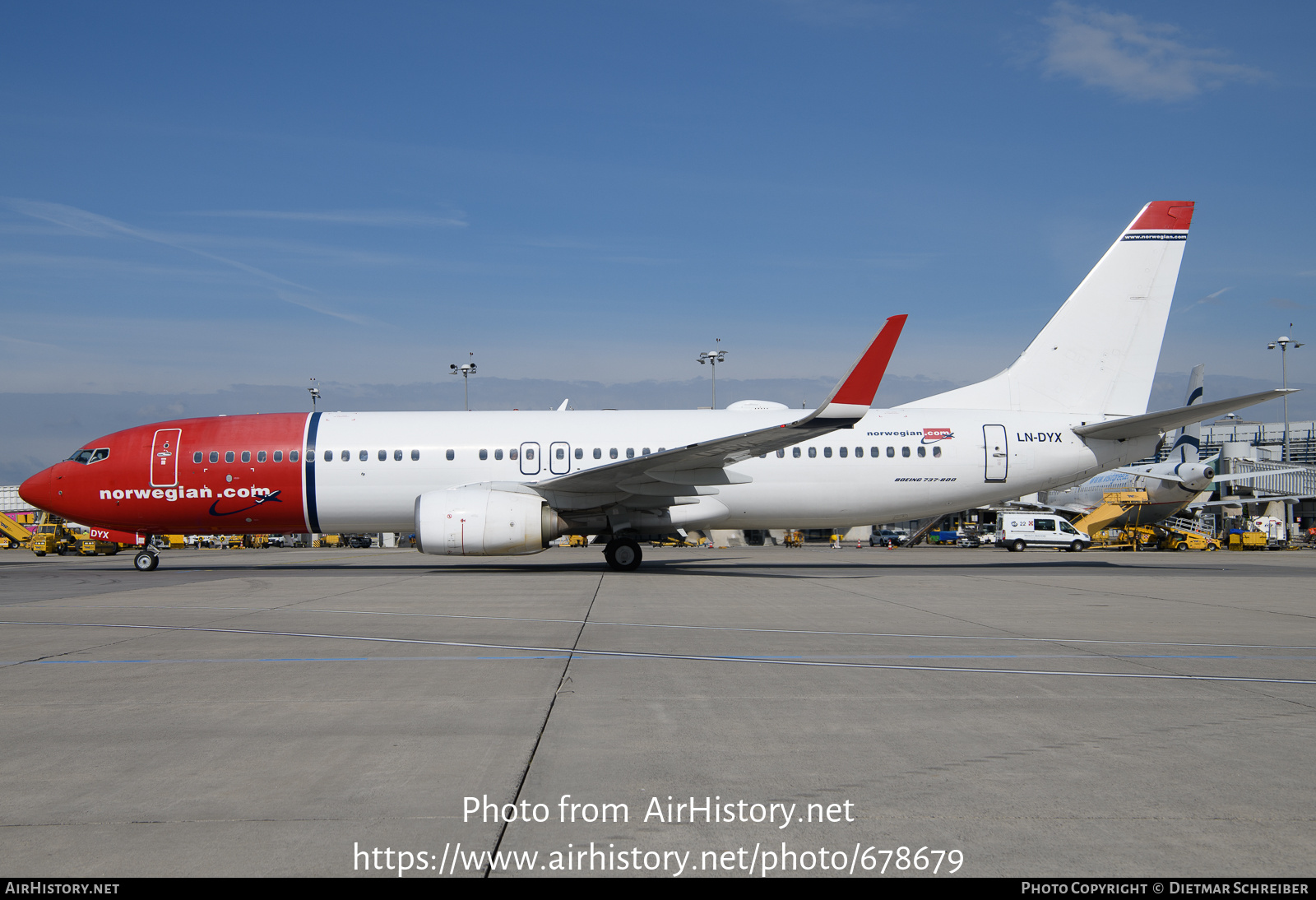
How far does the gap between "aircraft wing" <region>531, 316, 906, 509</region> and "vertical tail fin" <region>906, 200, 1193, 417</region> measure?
7.44m

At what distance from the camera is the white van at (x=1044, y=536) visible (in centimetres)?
4375

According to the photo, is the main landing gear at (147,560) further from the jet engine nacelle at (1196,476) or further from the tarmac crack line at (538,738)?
the jet engine nacelle at (1196,476)

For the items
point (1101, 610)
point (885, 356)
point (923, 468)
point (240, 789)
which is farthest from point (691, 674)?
point (923, 468)

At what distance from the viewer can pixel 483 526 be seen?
17.6 m

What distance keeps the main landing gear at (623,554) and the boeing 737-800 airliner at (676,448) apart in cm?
4

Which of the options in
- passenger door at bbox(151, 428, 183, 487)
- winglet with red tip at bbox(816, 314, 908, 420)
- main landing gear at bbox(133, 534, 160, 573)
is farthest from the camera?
main landing gear at bbox(133, 534, 160, 573)

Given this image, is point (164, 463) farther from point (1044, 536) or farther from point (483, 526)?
point (1044, 536)

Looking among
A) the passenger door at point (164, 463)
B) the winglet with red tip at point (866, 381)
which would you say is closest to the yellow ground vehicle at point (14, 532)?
the passenger door at point (164, 463)

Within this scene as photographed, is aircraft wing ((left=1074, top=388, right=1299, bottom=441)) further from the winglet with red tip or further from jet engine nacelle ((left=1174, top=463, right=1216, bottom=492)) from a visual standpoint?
jet engine nacelle ((left=1174, top=463, right=1216, bottom=492))

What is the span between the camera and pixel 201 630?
9.80 meters

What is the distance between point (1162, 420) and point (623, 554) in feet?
40.0

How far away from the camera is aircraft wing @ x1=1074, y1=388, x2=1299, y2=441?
55.6ft

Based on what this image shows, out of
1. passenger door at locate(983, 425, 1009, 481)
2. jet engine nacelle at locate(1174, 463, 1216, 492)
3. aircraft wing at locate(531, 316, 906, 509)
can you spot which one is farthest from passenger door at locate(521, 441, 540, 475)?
jet engine nacelle at locate(1174, 463, 1216, 492)

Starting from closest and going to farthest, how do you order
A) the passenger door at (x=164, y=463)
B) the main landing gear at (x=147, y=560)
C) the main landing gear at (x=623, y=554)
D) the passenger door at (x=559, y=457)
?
the main landing gear at (x=623, y=554), the passenger door at (x=559, y=457), the passenger door at (x=164, y=463), the main landing gear at (x=147, y=560)
